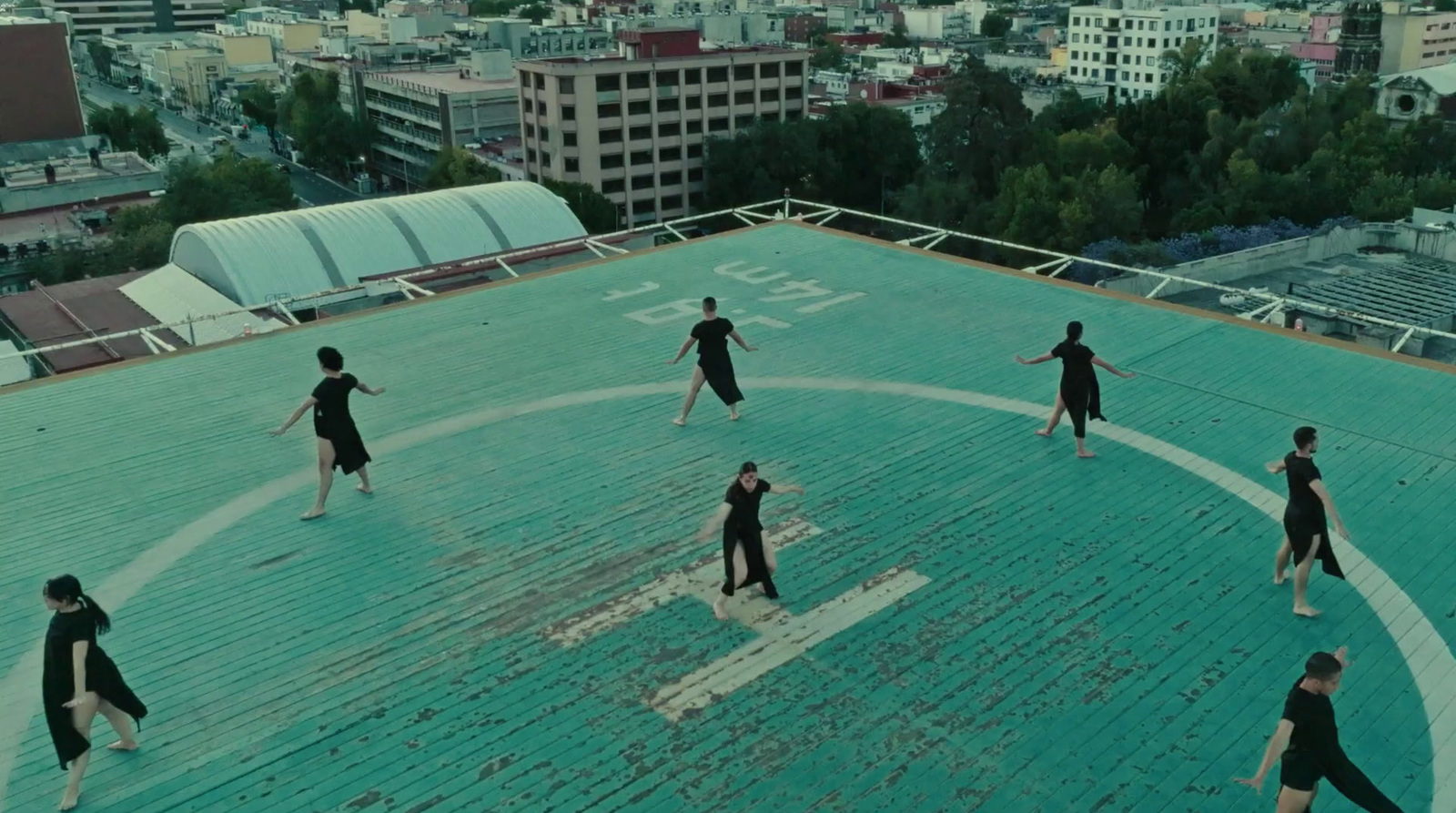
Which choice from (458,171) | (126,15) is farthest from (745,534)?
(126,15)

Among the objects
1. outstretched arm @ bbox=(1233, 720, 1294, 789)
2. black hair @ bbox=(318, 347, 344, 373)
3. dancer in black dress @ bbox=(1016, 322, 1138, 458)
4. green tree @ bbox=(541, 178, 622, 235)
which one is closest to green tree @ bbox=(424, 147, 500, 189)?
green tree @ bbox=(541, 178, 622, 235)

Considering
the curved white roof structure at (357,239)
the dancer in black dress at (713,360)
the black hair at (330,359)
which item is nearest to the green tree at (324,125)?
the curved white roof structure at (357,239)

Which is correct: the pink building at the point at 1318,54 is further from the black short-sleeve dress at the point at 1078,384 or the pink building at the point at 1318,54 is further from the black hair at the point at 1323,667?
the black hair at the point at 1323,667

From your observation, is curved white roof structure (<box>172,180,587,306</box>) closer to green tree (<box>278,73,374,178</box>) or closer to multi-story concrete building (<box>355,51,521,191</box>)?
multi-story concrete building (<box>355,51,521,191</box>)

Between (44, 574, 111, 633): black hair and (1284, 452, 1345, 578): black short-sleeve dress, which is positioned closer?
(44, 574, 111, 633): black hair

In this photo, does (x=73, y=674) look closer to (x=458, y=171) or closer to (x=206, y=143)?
(x=458, y=171)

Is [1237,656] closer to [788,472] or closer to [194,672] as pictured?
[788,472]

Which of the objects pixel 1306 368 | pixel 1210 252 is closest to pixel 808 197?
pixel 1210 252
